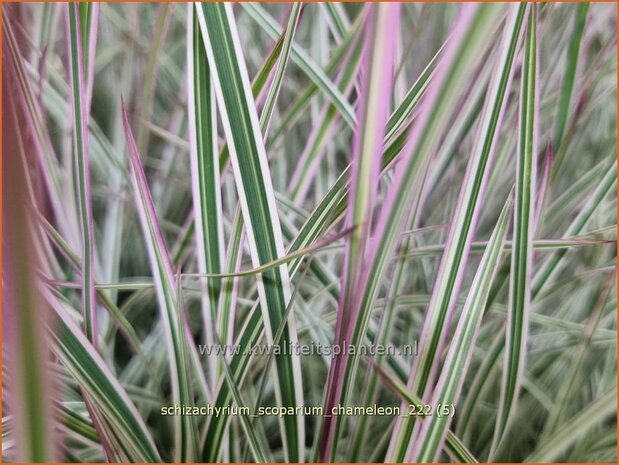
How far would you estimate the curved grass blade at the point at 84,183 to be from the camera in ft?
1.05

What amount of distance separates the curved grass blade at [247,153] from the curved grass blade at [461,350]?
0.38ft

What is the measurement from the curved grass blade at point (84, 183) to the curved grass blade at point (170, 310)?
3cm

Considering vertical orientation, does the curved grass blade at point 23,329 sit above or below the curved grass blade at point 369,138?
below

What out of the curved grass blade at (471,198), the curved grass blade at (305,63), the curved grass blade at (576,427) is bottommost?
the curved grass blade at (576,427)

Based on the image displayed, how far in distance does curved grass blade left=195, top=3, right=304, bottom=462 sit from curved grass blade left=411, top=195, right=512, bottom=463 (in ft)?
0.38

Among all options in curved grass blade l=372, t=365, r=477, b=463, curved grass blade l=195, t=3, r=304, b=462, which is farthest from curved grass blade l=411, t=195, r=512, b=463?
curved grass blade l=195, t=3, r=304, b=462

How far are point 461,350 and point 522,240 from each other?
82 millimetres

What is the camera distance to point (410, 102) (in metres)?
0.31

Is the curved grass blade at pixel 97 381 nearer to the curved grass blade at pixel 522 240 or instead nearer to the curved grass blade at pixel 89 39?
the curved grass blade at pixel 89 39

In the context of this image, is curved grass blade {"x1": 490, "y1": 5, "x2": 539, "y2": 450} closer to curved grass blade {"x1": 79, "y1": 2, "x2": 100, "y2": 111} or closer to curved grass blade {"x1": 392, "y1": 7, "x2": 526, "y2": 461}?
curved grass blade {"x1": 392, "y1": 7, "x2": 526, "y2": 461}

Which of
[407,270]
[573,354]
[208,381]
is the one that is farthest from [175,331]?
[573,354]

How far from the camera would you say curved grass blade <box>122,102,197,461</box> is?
32cm

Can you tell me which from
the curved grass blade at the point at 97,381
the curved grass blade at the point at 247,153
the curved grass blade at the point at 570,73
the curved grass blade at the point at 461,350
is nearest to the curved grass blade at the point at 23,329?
the curved grass blade at the point at 97,381

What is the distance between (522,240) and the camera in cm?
31
